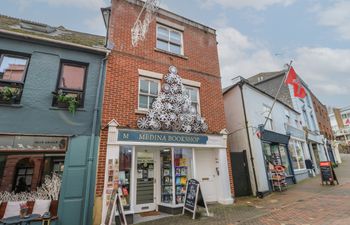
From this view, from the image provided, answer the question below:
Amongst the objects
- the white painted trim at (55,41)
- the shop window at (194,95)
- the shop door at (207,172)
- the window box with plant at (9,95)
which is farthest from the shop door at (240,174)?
the window box with plant at (9,95)

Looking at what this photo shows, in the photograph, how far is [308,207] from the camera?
698cm

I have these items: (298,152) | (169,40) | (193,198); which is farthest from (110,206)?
(298,152)

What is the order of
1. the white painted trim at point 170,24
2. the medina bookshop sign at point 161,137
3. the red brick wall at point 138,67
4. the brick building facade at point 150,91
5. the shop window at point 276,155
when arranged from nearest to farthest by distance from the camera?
the brick building facade at point 150,91
the medina bookshop sign at point 161,137
the red brick wall at point 138,67
the white painted trim at point 170,24
the shop window at point 276,155

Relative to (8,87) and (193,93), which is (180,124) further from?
(8,87)

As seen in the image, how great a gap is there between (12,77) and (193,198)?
7.42 metres

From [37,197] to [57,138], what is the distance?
1.82 meters

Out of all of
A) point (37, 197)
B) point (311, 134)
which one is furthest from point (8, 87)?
point (311, 134)

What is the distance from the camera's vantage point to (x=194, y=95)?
934 centimetres

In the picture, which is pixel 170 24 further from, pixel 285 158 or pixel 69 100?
pixel 285 158

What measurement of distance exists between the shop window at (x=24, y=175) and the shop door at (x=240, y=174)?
28.2 ft

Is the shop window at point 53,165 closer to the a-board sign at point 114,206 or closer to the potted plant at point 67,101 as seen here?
the potted plant at point 67,101

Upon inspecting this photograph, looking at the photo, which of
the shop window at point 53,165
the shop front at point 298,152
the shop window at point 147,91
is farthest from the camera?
the shop front at point 298,152

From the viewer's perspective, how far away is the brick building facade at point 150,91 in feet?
22.0

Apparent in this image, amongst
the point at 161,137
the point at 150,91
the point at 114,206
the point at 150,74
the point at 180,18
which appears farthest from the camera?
the point at 180,18
